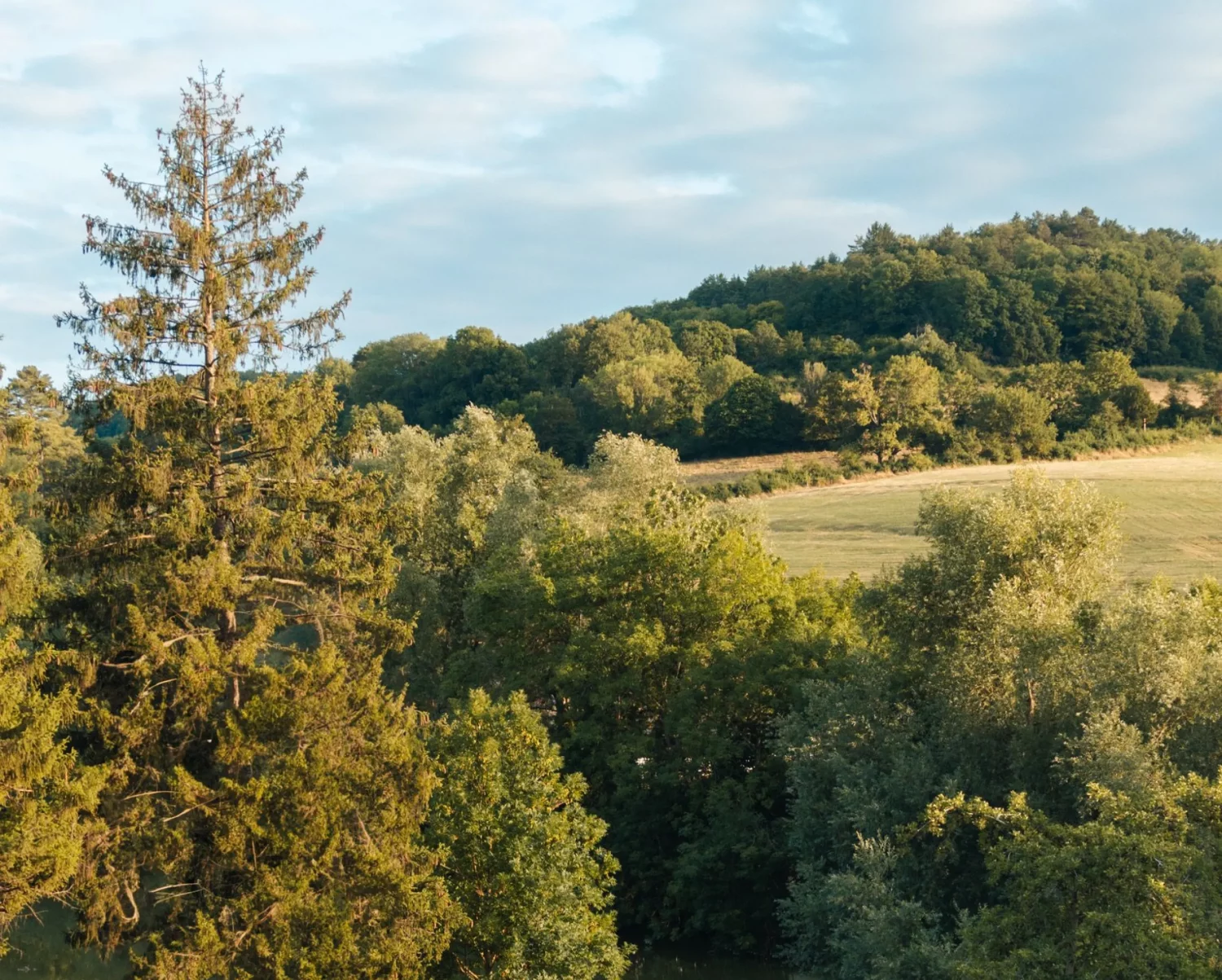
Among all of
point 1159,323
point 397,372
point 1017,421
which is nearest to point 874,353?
point 1017,421

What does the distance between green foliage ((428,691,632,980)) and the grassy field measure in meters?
26.5

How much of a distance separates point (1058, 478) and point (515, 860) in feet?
223

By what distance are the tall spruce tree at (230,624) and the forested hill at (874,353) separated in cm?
8026

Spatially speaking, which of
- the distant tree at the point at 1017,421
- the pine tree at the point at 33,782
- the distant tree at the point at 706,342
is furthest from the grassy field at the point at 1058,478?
the distant tree at the point at 706,342

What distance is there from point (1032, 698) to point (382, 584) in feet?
50.0

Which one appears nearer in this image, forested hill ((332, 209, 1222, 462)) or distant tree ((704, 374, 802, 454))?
forested hill ((332, 209, 1222, 462))

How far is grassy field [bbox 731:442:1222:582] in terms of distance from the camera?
224ft

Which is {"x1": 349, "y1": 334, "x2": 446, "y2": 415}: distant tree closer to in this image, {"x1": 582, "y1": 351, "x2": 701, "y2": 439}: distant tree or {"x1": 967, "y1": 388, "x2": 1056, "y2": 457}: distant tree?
{"x1": 582, "y1": 351, "x2": 701, "y2": 439}: distant tree

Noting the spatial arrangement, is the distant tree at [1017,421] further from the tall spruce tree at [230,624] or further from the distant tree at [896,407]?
the tall spruce tree at [230,624]

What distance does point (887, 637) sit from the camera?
119ft

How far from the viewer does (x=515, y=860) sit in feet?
87.2

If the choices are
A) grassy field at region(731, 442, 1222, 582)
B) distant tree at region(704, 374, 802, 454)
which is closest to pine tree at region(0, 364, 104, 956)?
grassy field at region(731, 442, 1222, 582)

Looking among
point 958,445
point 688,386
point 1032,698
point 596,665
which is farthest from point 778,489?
point 1032,698

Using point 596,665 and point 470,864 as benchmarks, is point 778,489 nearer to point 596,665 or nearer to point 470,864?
point 596,665
